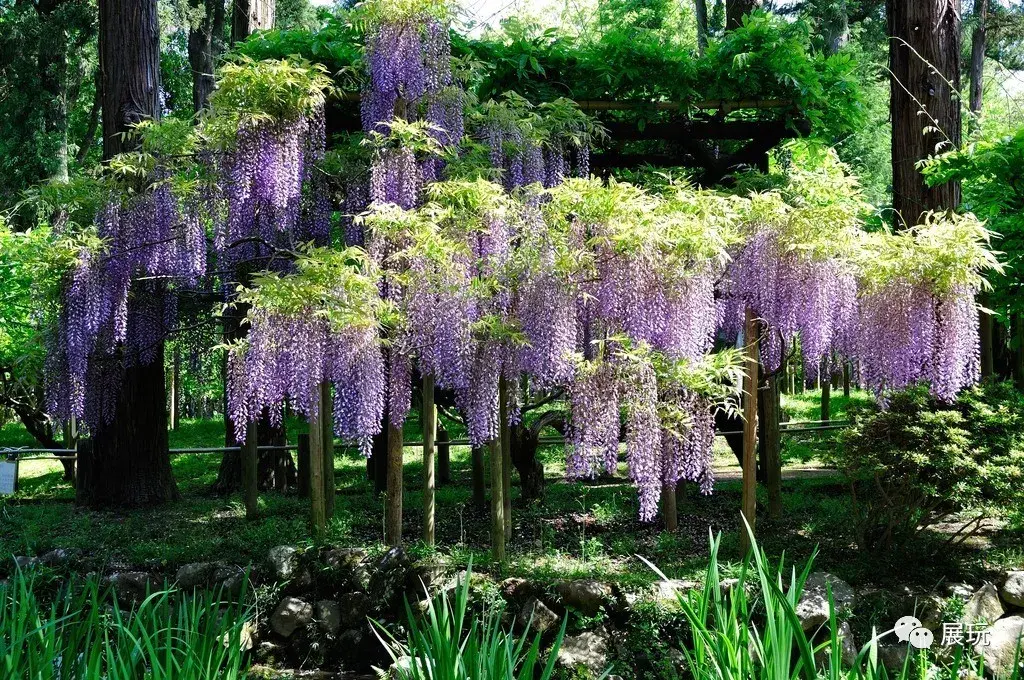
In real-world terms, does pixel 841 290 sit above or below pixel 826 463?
above

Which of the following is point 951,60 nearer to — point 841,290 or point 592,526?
point 841,290

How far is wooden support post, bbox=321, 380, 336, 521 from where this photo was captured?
23.7 feet

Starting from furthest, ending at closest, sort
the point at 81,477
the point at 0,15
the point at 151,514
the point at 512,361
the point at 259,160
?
the point at 0,15, the point at 81,477, the point at 151,514, the point at 259,160, the point at 512,361

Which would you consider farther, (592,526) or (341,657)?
(592,526)

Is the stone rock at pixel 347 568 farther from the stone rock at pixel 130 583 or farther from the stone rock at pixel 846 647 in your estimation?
the stone rock at pixel 846 647

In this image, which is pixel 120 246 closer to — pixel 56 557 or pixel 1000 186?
pixel 56 557

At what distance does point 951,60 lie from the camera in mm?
7570

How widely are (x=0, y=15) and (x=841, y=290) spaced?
15099 mm

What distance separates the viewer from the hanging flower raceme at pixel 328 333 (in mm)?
5973

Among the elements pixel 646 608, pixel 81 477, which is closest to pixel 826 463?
pixel 646 608

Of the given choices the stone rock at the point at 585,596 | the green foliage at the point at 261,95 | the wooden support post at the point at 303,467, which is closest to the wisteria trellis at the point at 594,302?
the green foliage at the point at 261,95

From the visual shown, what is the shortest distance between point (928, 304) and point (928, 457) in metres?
1.03

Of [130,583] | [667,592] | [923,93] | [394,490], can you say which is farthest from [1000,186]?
[130,583]

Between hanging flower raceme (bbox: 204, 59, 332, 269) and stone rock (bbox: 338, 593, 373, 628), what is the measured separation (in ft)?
9.44
